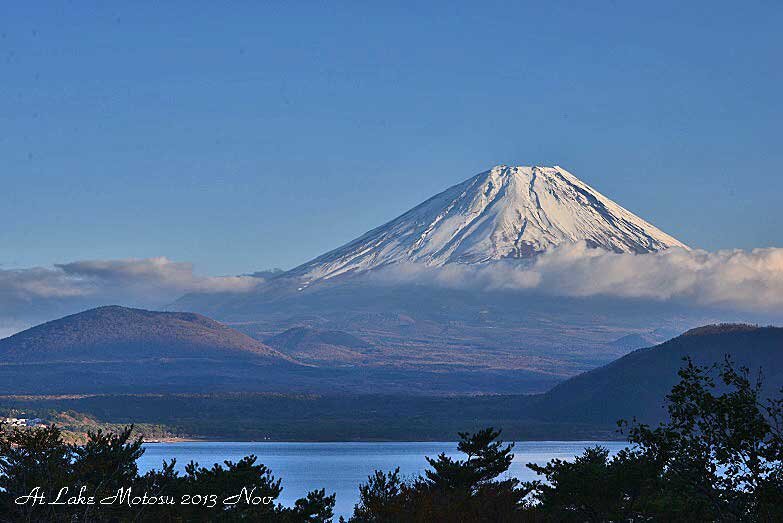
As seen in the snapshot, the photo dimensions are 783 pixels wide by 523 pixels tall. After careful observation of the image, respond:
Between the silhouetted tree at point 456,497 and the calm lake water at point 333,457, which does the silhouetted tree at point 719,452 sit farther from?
the calm lake water at point 333,457

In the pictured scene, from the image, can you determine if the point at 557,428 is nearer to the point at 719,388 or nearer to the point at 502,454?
the point at 719,388

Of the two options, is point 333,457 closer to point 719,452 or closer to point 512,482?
point 512,482

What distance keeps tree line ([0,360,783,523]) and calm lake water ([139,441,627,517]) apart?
33525 millimetres

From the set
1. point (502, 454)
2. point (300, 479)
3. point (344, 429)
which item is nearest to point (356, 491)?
point (300, 479)

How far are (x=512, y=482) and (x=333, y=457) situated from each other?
103932 millimetres

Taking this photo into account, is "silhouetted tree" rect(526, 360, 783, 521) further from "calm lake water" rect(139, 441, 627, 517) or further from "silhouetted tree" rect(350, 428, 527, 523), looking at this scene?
"calm lake water" rect(139, 441, 627, 517)

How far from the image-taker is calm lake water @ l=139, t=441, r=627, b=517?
301 ft

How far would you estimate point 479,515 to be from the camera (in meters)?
29.6

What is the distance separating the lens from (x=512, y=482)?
41500 mm

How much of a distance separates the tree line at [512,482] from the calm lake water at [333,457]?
33525 mm

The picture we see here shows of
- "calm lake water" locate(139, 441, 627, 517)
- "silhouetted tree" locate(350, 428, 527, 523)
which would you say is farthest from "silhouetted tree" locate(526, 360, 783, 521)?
"calm lake water" locate(139, 441, 627, 517)

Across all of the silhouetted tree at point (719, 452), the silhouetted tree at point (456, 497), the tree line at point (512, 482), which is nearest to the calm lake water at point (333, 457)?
the silhouetted tree at point (456, 497)

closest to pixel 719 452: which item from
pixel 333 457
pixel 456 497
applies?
pixel 456 497

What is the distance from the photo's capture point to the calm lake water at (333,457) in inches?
3617
